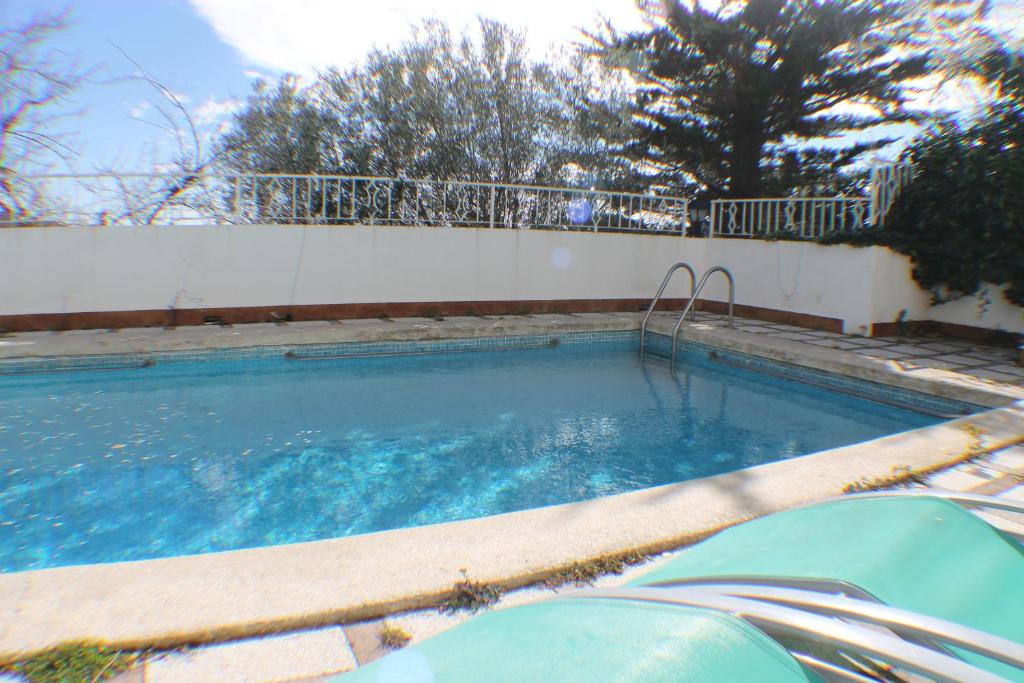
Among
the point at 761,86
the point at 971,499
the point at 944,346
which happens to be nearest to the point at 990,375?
the point at 944,346

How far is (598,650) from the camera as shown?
2.50ft

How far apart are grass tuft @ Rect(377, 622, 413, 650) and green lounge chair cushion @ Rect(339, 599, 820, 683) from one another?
496 mm

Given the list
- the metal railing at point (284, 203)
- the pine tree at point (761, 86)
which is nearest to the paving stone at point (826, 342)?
the metal railing at point (284, 203)

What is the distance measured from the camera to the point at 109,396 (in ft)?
15.4

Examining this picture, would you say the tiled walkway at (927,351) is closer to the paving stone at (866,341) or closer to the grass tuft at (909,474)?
the paving stone at (866,341)

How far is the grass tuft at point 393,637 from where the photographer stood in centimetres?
140

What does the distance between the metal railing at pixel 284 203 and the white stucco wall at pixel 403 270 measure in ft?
1.20

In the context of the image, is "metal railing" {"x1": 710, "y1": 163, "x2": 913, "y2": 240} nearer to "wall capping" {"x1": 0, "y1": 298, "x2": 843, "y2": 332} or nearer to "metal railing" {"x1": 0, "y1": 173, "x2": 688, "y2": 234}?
"metal railing" {"x1": 0, "y1": 173, "x2": 688, "y2": 234}

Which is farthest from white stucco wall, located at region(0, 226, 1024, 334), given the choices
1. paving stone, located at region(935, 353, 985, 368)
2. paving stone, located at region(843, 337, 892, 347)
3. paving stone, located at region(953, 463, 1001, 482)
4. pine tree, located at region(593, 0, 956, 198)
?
pine tree, located at region(593, 0, 956, 198)

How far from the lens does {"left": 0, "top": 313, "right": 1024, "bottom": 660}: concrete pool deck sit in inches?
56.5

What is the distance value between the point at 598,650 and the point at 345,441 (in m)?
3.47

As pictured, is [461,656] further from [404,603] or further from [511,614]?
[404,603]

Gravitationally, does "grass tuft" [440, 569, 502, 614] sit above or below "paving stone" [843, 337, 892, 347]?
below

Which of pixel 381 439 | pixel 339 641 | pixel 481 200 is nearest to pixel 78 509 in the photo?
pixel 381 439
